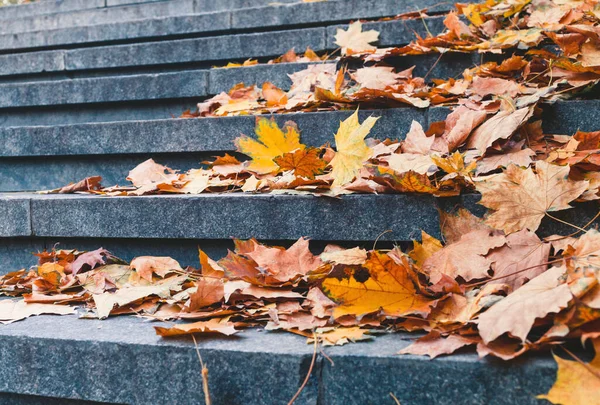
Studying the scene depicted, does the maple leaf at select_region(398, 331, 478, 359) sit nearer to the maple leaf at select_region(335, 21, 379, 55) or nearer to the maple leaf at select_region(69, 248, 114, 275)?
the maple leaf at select_region(69, 248, 114, 275)

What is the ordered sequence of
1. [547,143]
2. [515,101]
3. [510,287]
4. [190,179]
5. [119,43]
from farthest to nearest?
[119,43], [190,179], [515,101], [547,143], [510,287]

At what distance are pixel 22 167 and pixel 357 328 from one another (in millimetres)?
2054

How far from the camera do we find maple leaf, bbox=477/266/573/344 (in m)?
0.86

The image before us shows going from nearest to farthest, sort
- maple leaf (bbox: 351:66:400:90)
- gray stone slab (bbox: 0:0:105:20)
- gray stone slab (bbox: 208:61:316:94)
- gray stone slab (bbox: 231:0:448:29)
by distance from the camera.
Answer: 1. maple leaf (bbox: 351:66:400:90)
2. gray stone slab (bbox: 208:61:316:94)
3. gray stone slab (bbox: 231:0:448:29)
4. gray stone slab (bbox: 0:0:105:20)

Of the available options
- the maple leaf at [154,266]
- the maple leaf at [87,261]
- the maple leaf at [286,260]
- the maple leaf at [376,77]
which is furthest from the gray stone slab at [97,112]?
the maple leaf at [286,260]

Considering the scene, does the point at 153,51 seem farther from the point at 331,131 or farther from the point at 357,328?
the point at 357,328

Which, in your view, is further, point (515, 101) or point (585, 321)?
point (515, 101)

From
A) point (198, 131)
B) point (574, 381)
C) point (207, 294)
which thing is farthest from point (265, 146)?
point (574, 381)

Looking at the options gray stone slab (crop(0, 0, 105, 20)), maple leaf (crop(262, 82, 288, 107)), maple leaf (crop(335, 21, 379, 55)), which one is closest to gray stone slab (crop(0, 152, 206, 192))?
maple leaf (crop(262, 82, 288, 107))

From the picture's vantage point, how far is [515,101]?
1.69 metres

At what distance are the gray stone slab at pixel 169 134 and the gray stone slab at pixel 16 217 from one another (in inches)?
20.8

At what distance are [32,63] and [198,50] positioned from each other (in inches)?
50.7

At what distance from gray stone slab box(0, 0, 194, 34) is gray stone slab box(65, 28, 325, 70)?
99 centimetres

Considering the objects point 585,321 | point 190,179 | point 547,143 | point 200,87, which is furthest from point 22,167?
point 585,321
